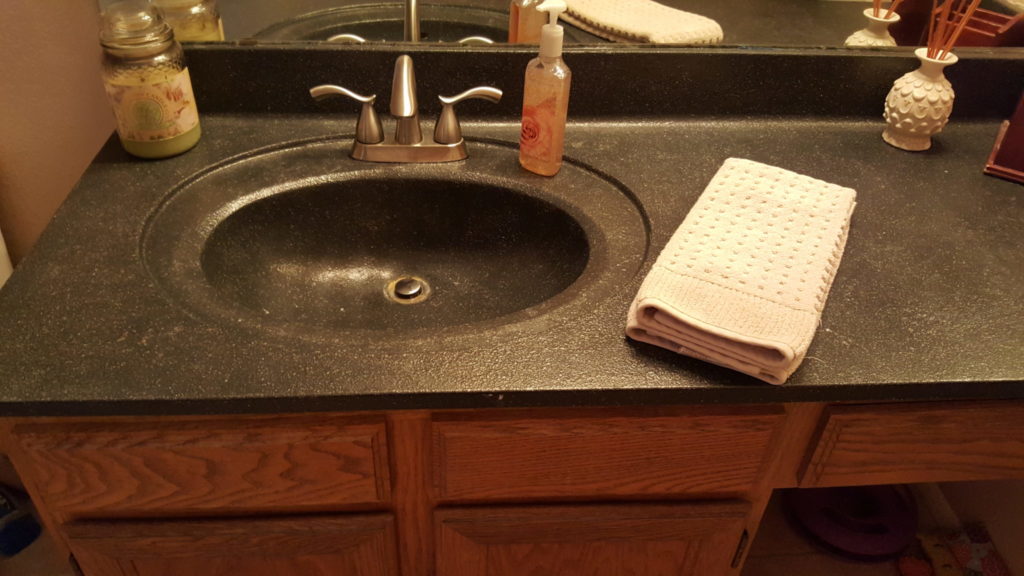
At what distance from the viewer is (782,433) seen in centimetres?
76

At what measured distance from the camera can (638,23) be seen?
1.08m

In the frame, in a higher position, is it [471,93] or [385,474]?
[471,93]

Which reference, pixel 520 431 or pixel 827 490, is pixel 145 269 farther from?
pixel 827 490

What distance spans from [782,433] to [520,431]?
0.27 metres

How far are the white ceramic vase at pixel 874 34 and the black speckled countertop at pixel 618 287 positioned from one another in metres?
0.03

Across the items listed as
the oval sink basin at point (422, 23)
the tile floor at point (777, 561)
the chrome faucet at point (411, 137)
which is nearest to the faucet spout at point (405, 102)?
the chrome faucet at point (411, 137)

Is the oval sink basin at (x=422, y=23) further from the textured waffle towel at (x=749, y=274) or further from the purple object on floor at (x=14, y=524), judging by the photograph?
the purple object on floor at (x=14, y=524)

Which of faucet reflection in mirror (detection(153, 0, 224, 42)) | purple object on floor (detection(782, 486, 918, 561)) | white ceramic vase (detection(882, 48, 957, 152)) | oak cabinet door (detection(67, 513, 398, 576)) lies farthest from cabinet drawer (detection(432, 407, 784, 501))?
purple object on floor (detection(782, 486, 918, 561))

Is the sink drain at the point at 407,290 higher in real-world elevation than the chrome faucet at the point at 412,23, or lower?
lower

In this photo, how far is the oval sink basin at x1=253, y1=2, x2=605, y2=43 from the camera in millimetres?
1073

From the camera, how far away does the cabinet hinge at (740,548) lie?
2.82 ft

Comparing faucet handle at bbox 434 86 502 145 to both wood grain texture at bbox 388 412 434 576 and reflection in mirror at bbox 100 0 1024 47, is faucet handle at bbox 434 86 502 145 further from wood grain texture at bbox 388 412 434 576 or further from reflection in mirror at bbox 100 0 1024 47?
wood grain texture at bbox 388 412 434 576

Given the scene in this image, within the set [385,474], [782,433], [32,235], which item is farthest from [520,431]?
[32,235]

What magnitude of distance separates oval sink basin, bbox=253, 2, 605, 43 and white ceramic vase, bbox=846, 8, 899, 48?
38 centimetres
